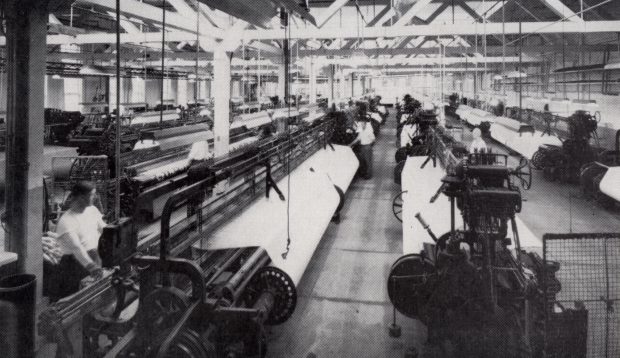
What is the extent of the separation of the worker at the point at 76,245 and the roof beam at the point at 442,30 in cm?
464

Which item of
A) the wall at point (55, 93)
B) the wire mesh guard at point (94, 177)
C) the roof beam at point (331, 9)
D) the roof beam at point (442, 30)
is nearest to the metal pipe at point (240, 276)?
the wire mesh guard at point (94, 177)

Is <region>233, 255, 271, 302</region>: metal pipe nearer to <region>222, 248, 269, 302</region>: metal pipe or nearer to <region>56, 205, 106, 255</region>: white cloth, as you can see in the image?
<region>222, 248, 269, 302</region>: metal pipe

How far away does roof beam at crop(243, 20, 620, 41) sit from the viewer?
24.9ft

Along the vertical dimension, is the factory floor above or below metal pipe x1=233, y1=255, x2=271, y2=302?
below

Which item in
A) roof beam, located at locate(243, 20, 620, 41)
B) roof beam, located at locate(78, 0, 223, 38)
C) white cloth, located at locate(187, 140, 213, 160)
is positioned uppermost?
roof beam, located at locate(243, 20, 620, 41)

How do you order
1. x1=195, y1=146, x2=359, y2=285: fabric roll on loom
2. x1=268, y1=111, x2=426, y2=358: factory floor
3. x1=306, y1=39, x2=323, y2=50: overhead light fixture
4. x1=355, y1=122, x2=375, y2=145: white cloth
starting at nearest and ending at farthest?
x1=195, y1=146, x2=359, y2=285: fabric roll on loom → x1=268, y1=111, x2=426, y2=358: factory floor → x1=355, y1=122, x2=375, y2=145: white cloth → x1=306, y1=39, x2=323, y2=50: overhead light fixture

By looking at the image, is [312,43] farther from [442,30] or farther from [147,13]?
[147,13]

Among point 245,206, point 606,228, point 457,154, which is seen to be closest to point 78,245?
point 245,206

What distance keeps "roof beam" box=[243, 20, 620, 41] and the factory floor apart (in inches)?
123

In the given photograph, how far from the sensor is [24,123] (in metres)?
3.13

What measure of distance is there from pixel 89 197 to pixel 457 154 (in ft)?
13.8

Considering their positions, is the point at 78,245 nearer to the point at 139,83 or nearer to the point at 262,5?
the point at 262,5

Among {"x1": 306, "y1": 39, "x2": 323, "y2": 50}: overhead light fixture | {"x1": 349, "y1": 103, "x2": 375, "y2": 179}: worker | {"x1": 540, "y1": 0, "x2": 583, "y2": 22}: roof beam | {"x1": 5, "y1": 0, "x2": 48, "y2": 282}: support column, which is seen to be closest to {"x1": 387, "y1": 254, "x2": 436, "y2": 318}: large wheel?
{"x1": 5, "y1": 0, "x2": 48, "y2": 282}: support column

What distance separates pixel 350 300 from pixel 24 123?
3464mm
